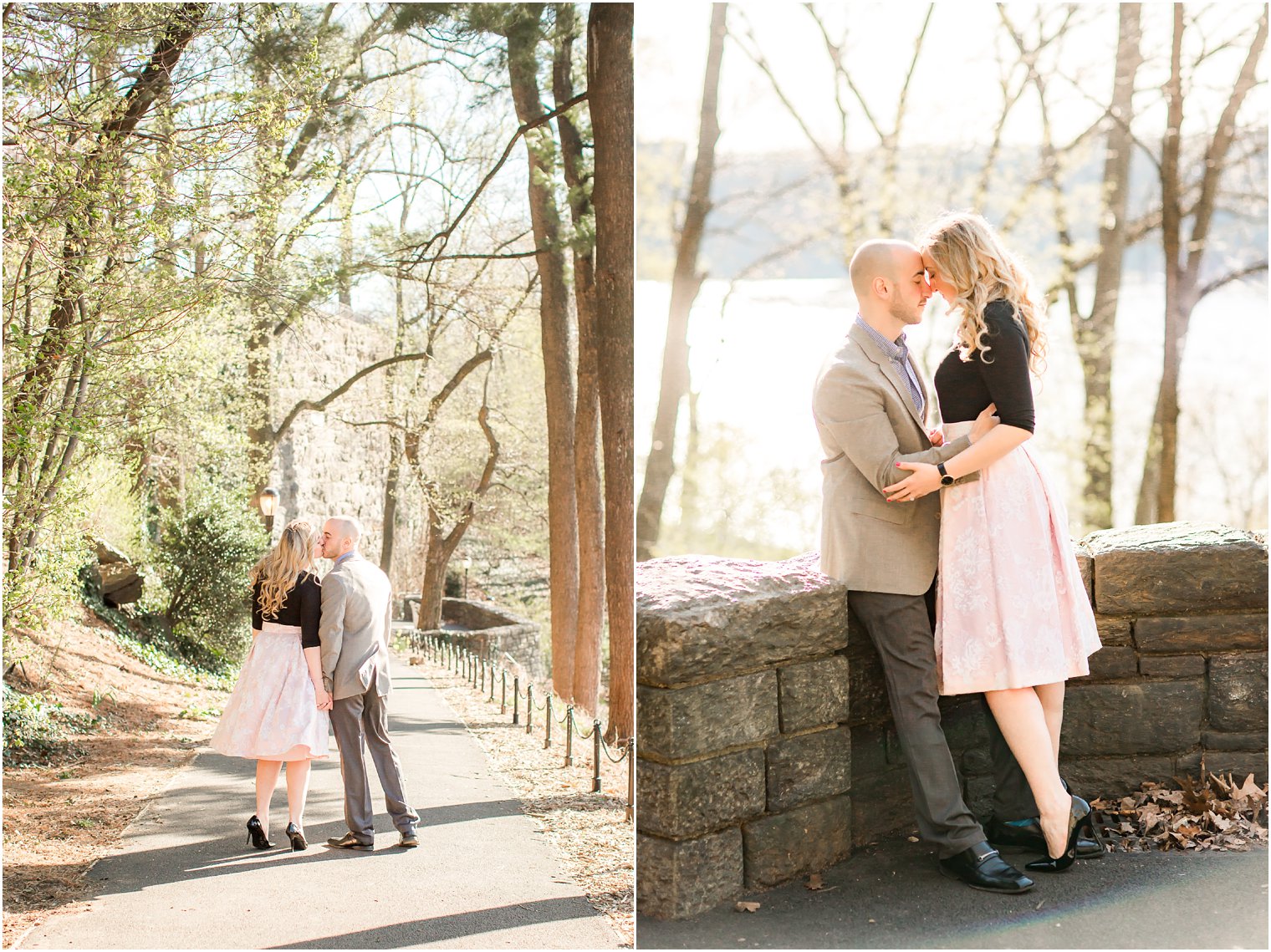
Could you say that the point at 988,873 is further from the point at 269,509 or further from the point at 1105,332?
the point at 1105,332

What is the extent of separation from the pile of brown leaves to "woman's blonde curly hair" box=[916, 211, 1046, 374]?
4.44 ft

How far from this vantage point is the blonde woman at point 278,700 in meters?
3.09

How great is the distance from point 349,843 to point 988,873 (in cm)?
175

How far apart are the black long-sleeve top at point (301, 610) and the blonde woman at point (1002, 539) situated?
1.67m

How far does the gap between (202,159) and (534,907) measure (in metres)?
2.38

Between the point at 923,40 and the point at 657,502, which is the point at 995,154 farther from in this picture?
the point at 657,502

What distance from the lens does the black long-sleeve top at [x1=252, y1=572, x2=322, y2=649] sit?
3.12 meters

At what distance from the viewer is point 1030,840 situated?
114 inches

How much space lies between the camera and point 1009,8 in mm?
9742

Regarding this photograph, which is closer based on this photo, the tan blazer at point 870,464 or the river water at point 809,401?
the tan blazer at point 870,464

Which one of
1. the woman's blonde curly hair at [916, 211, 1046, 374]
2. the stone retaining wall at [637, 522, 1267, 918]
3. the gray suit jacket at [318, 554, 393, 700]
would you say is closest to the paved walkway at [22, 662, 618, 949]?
the gray suit jacket at [318, 554, 393, 700]

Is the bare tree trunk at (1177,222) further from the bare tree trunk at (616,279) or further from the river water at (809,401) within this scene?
the bare tree trunk at (616,279)

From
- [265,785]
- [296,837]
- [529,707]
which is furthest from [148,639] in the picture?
[529,707]

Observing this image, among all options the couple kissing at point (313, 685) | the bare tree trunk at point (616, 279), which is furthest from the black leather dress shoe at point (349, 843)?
the bare tree trunk at point (616, 279)
